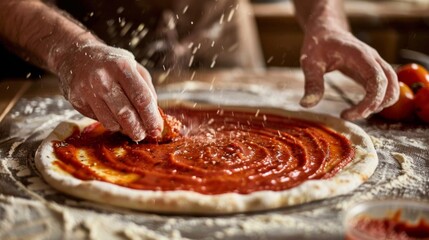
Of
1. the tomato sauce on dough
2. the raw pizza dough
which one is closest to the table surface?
the raw pizza dough

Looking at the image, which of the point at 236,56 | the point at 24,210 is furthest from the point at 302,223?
the point at 236,56

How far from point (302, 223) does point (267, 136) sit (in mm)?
677

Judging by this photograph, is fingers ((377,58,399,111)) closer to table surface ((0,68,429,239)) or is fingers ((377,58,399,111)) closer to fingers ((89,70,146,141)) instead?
table surface ((0,68,429,239))

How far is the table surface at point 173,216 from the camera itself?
1.51 meters

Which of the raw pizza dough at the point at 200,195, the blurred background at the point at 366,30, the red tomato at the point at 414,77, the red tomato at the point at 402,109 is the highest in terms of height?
the raw pizza dough at the point at 200,195

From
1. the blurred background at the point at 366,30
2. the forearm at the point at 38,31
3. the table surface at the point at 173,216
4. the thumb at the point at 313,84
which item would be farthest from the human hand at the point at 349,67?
the blurred background at the point at 366,30

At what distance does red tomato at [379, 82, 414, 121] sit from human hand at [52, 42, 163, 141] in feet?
3.62

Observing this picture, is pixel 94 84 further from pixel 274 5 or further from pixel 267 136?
pixel 274 5

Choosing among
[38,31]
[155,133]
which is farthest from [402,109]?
[38,31]

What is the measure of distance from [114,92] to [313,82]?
3.14 ft

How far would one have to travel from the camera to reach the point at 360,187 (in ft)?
5.93

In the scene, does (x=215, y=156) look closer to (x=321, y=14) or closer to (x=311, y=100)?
(x=311, y=100)

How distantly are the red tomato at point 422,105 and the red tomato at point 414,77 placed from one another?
0.10 meters

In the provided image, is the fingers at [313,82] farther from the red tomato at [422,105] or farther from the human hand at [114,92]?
the human hand at [114,92]
